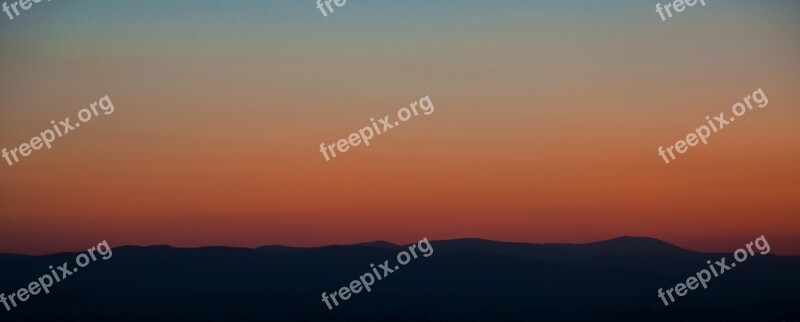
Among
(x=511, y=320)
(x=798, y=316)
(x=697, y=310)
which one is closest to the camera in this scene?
(x=798, y=316)

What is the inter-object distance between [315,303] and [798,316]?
1256cm

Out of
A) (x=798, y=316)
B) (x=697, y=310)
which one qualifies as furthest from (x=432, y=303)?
(x=798, y=316)

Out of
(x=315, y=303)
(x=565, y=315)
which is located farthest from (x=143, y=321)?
(x=565, y=315)

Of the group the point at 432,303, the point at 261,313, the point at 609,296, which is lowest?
the point at 609,296

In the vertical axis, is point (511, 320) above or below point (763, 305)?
above

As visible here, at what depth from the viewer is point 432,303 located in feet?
76.1

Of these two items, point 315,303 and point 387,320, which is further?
point 315,303

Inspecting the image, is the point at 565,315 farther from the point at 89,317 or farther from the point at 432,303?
the point at 89,317

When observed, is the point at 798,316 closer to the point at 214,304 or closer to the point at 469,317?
the point at 469,317

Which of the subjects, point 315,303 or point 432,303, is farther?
point 315,303

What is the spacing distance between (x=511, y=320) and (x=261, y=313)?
6.68 m

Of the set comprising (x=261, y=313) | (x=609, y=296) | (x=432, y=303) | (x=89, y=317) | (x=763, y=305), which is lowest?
(x=763, y=305)

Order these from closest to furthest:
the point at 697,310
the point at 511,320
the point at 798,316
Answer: the point at 798,316 < the point at 511,320 < the point at 697,310

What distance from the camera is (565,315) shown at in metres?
23.3
